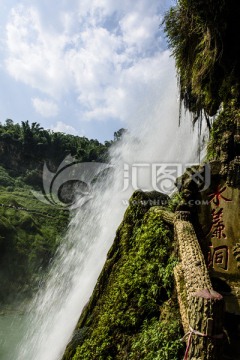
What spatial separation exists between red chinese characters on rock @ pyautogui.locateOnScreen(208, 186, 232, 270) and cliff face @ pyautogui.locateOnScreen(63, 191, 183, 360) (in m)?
0.55

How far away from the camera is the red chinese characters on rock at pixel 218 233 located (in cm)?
421

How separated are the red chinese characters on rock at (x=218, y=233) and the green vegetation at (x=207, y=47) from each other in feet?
7.04

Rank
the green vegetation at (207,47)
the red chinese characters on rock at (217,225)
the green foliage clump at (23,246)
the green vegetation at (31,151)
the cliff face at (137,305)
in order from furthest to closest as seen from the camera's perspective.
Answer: the green vegetation at (31,151), the green foliage clump at (23,246), the green vegetation at (207,47), the red chinese characters on rock at (217,225), the cliff face at (137,305)

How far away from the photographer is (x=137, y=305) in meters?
4.25

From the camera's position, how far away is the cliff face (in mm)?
3643

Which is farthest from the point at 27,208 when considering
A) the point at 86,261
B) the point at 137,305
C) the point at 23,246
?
the point at 137,305

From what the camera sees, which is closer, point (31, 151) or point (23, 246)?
point (23, 246)

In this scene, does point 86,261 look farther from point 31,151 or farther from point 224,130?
point 31,151

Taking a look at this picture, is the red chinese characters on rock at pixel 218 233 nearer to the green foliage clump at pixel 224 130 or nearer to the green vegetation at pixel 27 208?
the green foliage clump at pixel 224 130

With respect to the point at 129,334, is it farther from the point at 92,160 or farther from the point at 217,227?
the point at 92,160

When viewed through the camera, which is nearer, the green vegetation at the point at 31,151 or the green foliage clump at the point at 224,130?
the green foliage clump at the point at 224,130

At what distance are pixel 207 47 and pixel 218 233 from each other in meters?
3.40

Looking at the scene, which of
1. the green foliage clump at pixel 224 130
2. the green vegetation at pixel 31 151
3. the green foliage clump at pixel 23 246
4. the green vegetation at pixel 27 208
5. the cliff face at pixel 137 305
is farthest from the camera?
the green vegetation at pixel 31 151

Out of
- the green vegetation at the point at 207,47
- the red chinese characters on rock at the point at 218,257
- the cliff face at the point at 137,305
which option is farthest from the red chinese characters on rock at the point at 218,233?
the green vegetation at the point at 207,47
